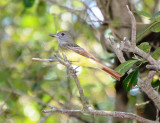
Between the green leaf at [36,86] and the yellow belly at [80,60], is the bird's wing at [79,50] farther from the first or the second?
the green leaf at [36,86]

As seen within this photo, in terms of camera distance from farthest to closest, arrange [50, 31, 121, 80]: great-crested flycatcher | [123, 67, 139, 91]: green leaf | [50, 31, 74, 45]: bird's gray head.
Result: [50, 31, 74, 45]: bird's gray head < [50, 31, 121, 80]: great-crested flycatcher < [123, 67, 139, 91]: green leaf

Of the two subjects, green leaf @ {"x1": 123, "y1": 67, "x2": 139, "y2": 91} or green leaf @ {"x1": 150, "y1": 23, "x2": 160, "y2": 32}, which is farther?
green leaf @ {"x1": 150, "y1": 23, "x2": 160, "y2": 32}

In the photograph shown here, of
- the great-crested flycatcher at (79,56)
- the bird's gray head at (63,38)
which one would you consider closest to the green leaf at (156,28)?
the great-crested flycatcher at (79,56)

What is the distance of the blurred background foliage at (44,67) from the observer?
4113 mm

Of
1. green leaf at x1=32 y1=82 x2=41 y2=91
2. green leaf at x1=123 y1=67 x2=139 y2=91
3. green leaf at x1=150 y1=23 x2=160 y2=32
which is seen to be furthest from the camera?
green leaf at x1=32 y1=82 x2=41 y2=91

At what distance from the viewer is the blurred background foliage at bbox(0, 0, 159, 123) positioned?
13.5ft

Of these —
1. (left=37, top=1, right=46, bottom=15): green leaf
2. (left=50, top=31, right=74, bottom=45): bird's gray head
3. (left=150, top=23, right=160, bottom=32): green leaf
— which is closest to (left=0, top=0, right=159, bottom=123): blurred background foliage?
(left=37, top=1, right=46, bottom=15): green leaf

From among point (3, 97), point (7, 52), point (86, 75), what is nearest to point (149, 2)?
point (86, 75)

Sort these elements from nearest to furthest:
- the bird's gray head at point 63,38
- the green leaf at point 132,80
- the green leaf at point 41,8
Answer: the green leaf at point 132,80
the bird's gray head at point 63,38
the green leaf at point 41,8

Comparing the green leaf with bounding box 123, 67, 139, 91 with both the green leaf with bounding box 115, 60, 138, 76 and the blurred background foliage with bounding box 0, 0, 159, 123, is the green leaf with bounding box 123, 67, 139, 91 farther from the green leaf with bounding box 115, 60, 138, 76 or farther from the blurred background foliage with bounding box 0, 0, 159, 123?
the blurred background foliage with bounding box 0, 0, 159, 123

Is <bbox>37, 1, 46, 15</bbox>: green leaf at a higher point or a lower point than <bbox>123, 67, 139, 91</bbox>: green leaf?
lower

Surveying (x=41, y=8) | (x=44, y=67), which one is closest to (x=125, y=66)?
(x=44, y=67)

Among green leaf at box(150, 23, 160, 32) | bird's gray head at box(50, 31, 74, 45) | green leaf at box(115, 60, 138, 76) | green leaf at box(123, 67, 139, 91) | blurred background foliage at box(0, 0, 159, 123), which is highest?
green leaf at box(150, 23, 160, 32)

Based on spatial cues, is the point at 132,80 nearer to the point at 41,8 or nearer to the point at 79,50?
the point at 79,50
